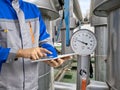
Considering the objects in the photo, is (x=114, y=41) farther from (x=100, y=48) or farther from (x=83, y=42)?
(x=100, y=48)

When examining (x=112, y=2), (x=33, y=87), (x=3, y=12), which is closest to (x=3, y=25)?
(x=3, y=12)

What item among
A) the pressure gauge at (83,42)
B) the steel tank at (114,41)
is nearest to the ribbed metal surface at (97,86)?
the steel tank at (114,41)

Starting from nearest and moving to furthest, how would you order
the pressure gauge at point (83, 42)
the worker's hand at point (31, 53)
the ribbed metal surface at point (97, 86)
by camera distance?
the worker's hand at point (31, 53) → the pressure gauge at point (83, 42) → the ribbed metal surface at point (97, 86)

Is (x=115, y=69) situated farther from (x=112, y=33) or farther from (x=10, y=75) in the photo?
(x=10, y=75)

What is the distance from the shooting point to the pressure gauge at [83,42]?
1.31 m

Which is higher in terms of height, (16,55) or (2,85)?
(16,55)

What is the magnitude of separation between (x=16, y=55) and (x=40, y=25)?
0.29 m

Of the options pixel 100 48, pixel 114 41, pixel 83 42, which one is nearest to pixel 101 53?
pixel 100 48

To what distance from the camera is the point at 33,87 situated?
0.96 meters

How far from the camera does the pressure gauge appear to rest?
1.31 metres

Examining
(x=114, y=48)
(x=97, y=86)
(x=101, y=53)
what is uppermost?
(x=114, y=48)

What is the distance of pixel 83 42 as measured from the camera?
132 cm

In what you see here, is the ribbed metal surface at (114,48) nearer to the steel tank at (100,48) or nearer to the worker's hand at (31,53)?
the worker's hand at (31,53)

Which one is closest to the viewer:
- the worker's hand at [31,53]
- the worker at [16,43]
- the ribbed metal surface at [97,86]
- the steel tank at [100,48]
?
the worker's hand at [31,53]
